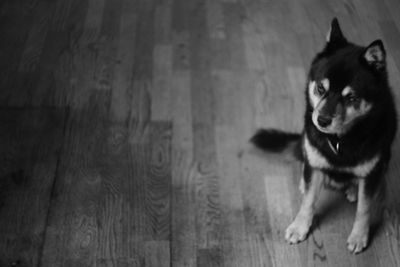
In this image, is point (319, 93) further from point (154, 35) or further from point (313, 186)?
point (154, 35)

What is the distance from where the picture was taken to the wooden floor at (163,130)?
2.16m

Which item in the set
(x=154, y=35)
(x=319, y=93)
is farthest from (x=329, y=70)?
(x=154, y=35)

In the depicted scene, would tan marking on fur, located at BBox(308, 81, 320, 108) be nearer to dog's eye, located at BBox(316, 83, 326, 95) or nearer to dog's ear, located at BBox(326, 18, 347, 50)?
dog's eye, located at BBox(316, 83, 326, 95)

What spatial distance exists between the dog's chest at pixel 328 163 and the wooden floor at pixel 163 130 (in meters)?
0.32

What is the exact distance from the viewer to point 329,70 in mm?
1885

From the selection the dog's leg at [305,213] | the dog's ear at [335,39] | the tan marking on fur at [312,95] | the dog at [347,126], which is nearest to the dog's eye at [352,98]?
the dog at [347,126]

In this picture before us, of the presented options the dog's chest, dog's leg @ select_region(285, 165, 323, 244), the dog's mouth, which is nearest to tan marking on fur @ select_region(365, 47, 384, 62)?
the dog's mouth

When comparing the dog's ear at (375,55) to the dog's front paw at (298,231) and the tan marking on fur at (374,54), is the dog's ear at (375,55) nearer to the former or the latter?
the tan marking on fur at (374,54)

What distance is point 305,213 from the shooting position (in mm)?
2170

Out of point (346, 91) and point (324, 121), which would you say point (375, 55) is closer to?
point (346, 91)

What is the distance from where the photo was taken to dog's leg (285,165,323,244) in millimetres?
2105

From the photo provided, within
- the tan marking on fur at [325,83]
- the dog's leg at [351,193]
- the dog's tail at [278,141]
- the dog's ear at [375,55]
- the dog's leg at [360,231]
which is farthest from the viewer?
the dog's tail at [278,141]

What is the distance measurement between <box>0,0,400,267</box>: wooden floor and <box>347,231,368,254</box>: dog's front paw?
0.09 feet

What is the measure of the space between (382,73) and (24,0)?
7.45ft
